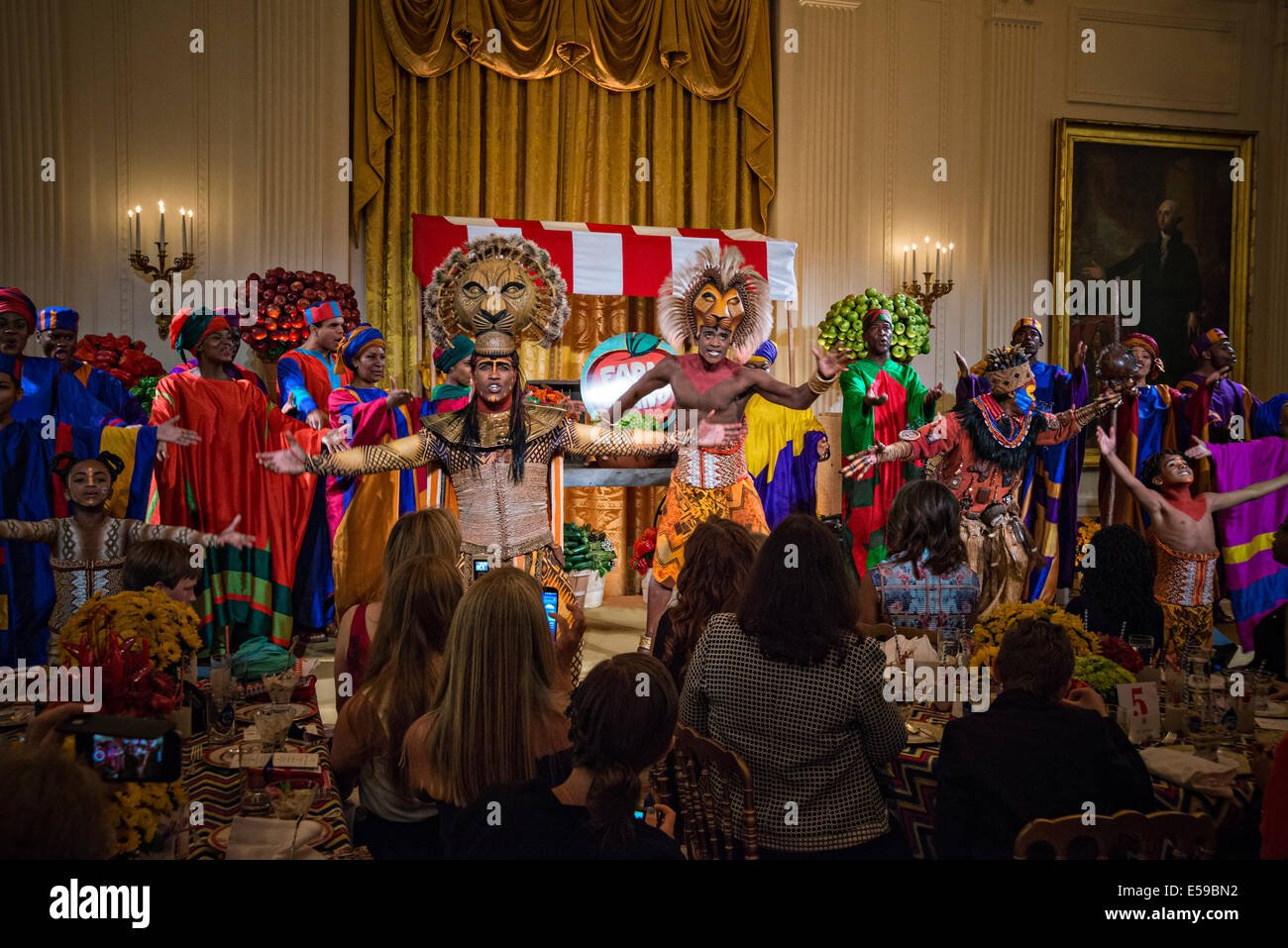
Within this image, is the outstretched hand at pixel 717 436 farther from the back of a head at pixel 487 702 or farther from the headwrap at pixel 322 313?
the headwrap at pixel 322 313

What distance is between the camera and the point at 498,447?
3941mm

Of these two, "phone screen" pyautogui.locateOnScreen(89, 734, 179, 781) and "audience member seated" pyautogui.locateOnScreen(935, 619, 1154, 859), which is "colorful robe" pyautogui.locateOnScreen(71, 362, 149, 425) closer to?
"phone screen" pyautogui.locateOnScreen(89, 734, 179, 781)

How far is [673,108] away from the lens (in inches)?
312

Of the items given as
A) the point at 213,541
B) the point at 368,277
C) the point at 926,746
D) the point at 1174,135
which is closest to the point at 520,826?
the point at 926,746

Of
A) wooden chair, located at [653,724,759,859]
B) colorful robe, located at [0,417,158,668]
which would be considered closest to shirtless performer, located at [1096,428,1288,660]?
wooden chair, located at [653,724,759,859]

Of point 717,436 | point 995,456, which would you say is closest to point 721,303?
point 717,436

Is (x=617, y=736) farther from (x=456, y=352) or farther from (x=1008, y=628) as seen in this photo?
(x=456, y=352)

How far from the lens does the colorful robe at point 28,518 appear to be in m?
4.57

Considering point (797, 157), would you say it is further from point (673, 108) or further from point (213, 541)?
point (213, 541)

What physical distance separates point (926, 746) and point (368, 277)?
19.3 ft

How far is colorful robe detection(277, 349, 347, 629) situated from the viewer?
5.75m

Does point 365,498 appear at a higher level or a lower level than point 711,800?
higher

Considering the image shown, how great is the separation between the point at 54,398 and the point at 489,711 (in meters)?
3.91

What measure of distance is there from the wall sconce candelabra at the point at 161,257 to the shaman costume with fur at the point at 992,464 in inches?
183
